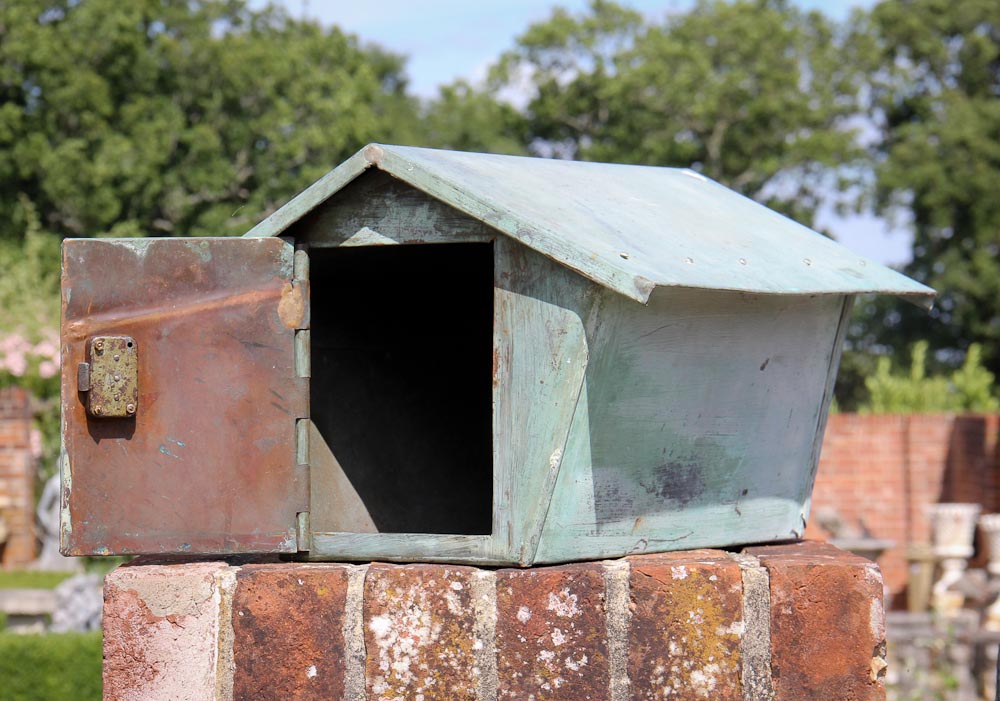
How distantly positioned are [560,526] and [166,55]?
17634 millimetres

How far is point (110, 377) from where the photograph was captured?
2.69 metres

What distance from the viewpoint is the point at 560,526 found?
2605mm

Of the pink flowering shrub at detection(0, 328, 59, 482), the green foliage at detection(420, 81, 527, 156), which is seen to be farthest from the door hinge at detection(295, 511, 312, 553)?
the green foliage at detection(420, 81, 527, 156)

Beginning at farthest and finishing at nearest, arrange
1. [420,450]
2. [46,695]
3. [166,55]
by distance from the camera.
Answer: [166,55] → [46,695] → [420,450]

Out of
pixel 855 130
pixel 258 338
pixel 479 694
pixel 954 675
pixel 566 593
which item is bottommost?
pixel 954 675

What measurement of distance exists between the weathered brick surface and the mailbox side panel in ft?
0.95

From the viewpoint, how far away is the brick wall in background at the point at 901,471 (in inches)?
458

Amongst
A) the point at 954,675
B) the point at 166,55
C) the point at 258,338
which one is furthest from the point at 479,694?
the point at 166,55

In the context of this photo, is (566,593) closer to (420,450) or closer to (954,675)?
(420,450)

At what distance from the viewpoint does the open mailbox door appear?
2713mm

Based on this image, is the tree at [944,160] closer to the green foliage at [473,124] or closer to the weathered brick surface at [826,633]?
the green foliage at [473,124]

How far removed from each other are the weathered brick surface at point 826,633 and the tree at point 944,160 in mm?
19442

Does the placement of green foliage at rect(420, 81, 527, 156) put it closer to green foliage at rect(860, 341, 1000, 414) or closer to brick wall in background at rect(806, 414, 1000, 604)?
Result: green foliage at rect(860, 341, 1000, 414)

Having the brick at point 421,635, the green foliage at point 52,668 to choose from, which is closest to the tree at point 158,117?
the green foliage at point 52,668
